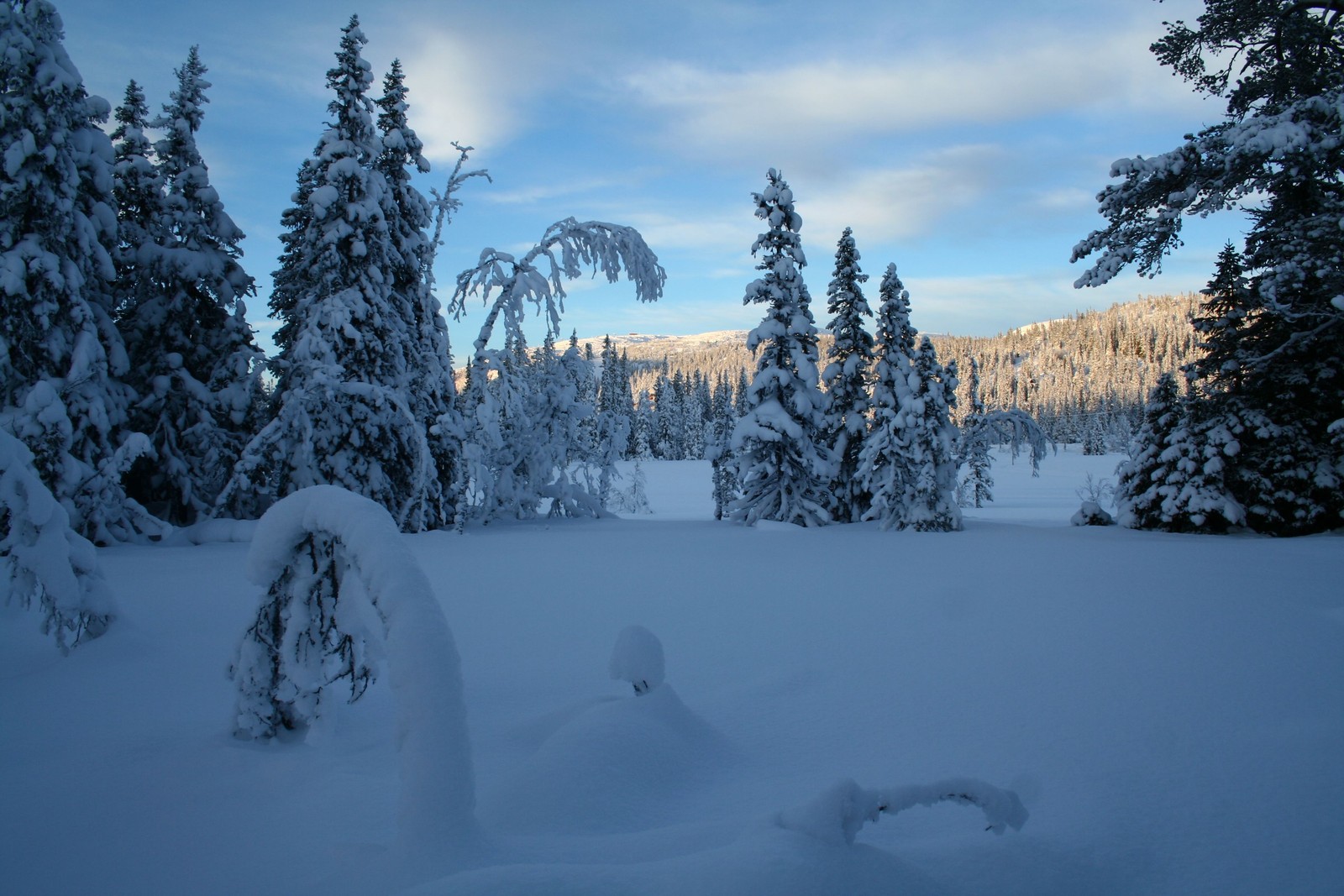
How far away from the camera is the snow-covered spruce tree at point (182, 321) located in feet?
52.7

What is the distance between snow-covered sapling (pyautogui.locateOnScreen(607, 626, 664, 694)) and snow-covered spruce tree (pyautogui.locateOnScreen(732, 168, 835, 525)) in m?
15.5

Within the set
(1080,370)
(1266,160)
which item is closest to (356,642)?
(1266,160)

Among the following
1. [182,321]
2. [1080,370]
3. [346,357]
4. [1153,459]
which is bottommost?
[1153,459]

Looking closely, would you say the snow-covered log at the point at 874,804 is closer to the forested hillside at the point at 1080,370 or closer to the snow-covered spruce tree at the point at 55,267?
the snow-covered spruce tree at the point at 55,267

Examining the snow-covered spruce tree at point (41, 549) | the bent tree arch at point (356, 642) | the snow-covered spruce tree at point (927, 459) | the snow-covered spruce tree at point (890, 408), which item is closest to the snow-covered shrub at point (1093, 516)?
the snow-covered spruce tree at point (927, 459)

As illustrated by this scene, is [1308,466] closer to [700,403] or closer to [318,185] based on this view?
[318,185]

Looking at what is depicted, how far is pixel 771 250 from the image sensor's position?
20.3m

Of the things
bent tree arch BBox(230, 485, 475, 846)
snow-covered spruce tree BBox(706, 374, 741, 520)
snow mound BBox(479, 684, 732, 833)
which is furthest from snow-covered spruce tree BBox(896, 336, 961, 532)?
bent tree arch BBox(230, 485, 475, 846)

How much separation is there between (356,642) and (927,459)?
17525 mm

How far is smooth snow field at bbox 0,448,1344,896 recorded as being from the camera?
2.41 meters

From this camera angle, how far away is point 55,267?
1301cm

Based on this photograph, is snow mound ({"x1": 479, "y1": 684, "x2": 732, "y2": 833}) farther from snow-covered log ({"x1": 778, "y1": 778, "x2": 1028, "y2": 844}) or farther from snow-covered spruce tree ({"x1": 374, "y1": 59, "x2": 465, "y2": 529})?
snow-covered spruce tree ({"x1": 374, "y1": 59, "x2": 465, "y2": 529})

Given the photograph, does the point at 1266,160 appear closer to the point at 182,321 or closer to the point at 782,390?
the point at 782,390

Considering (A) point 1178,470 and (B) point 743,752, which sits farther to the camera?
(A) point 1178,470
